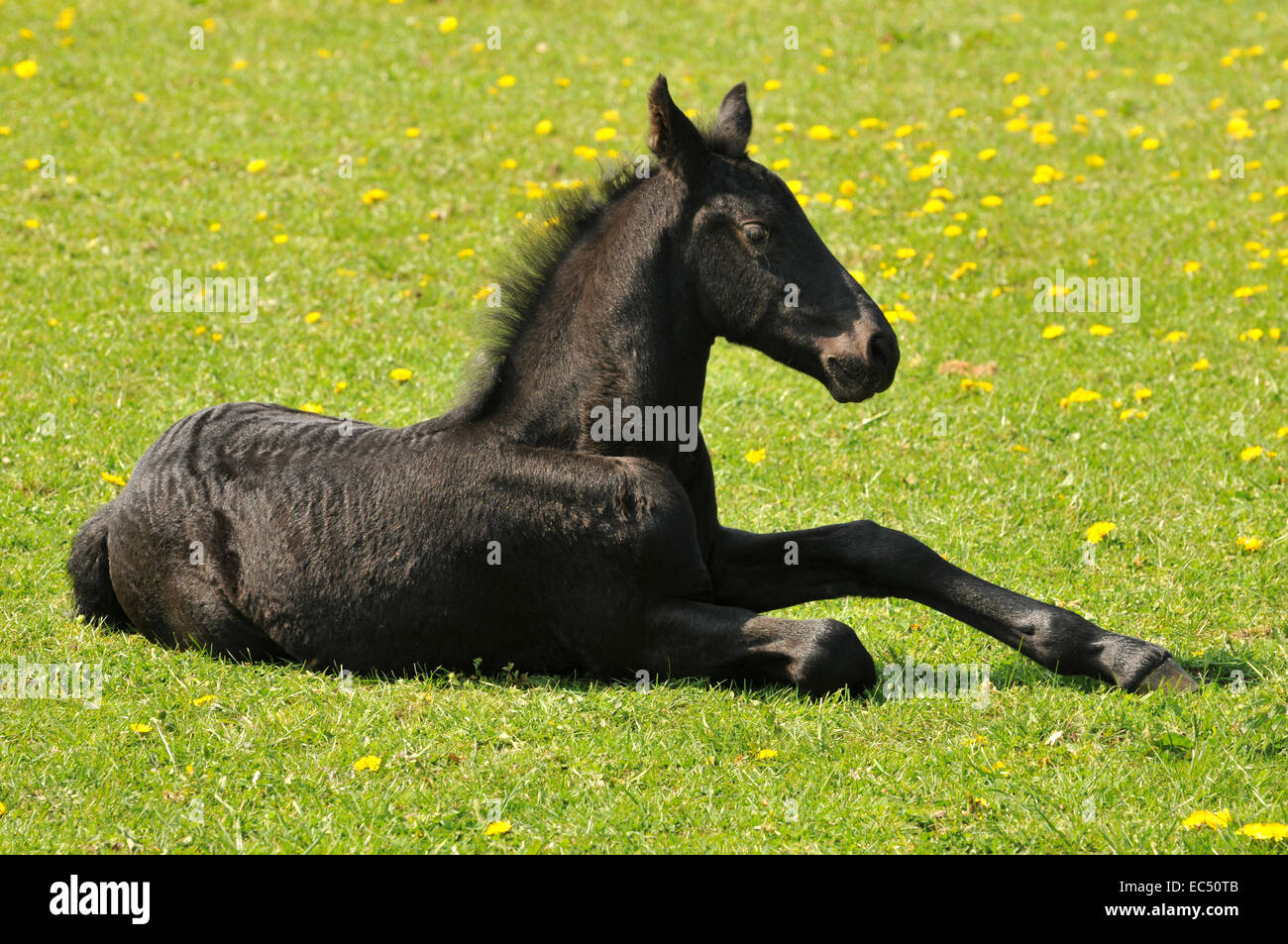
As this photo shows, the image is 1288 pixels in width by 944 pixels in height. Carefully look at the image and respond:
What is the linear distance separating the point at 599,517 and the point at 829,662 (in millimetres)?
1134

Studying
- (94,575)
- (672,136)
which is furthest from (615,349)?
(94,575)

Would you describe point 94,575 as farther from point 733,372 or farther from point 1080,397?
point 1080,397

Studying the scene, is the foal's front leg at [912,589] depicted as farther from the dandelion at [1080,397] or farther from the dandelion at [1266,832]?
the dandelion at [1080,397]

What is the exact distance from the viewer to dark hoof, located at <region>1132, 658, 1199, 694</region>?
593cm

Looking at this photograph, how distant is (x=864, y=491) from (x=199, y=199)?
7.46 m

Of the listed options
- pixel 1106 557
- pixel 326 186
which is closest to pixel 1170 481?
pixel 1106 557

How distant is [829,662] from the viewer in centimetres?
594

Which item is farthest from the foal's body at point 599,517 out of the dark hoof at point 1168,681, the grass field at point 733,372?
the grass field at point 733,372

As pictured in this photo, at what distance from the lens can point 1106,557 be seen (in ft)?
25.7

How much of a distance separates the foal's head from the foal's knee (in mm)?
991

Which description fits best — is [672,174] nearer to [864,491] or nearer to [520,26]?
[864,491]

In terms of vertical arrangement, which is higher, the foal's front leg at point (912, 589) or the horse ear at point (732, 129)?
the horse ear at point (732, 129)

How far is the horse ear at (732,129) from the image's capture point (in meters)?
6.39

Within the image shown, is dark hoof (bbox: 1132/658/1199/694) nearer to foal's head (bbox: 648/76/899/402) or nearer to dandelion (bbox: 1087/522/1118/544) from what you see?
foal's head (bbox: 648/76/899/402)
